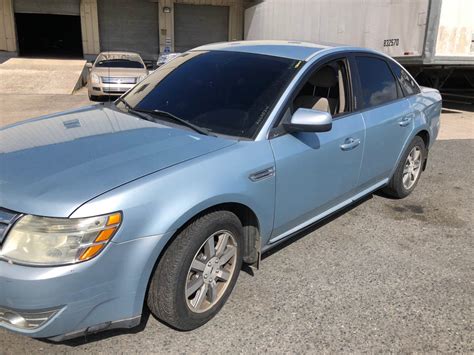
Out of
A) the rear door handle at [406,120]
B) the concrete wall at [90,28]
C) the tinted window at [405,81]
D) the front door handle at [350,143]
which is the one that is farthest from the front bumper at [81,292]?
the concrete wall at [90,28]

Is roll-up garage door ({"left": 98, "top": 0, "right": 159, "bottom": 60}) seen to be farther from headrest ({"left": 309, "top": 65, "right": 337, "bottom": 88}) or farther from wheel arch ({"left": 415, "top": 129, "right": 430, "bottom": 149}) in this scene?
headrest ({"left": 309, "top": 65, "right": 337, "bottom": 88})

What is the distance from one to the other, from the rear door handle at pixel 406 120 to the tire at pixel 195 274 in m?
2.36

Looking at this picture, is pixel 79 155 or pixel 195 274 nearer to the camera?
pixel 79 155

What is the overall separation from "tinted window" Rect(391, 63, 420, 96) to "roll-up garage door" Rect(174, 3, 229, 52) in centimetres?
2335

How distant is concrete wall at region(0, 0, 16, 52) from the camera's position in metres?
24.2

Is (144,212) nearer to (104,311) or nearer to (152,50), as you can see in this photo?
(104,311)

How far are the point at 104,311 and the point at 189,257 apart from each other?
0.50 metres

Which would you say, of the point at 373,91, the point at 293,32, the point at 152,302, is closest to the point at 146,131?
the point at 152,302

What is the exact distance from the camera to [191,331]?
2.60m

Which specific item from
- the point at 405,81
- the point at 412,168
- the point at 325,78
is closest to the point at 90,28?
the point at 405,81

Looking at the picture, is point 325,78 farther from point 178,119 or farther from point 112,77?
point 112,77

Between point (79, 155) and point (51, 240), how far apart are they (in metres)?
0.60

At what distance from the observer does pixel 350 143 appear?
3510 mm

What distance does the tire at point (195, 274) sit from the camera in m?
2.33
